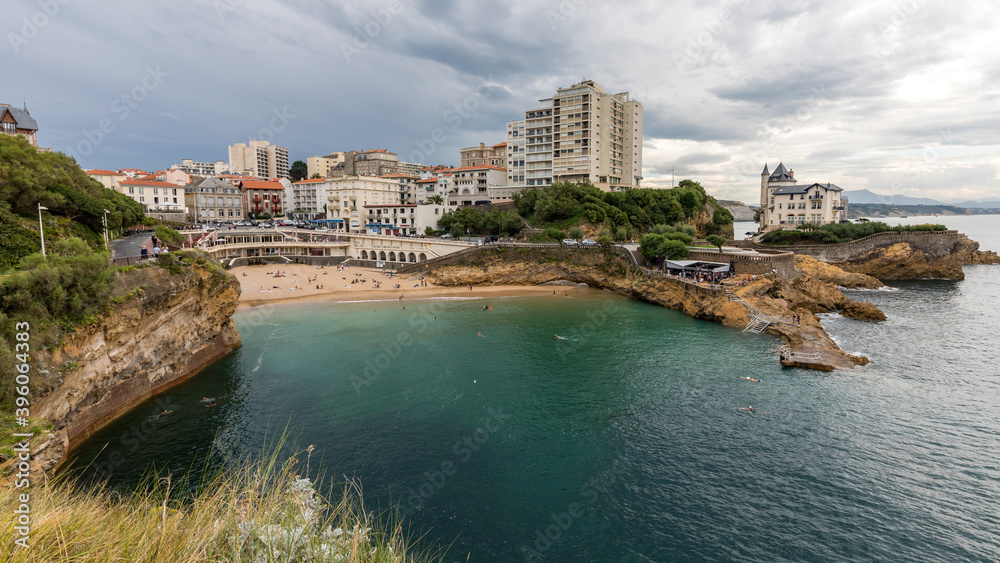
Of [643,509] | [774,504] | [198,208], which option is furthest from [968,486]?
[198,208]

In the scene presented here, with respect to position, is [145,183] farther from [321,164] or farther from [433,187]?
[321,164]

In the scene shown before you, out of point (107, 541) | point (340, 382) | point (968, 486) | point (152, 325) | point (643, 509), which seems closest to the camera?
point (107, 541)

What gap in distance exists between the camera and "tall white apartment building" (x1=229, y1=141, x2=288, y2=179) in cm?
16900

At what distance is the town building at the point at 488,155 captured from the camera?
107062 mm

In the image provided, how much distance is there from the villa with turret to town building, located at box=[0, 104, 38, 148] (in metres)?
115

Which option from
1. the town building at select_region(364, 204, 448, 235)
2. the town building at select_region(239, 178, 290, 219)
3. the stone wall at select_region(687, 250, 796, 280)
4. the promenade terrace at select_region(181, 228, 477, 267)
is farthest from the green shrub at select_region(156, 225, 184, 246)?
the stone wall at select_region(687, 250, 796, 280)

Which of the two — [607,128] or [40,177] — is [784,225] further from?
[40,177]

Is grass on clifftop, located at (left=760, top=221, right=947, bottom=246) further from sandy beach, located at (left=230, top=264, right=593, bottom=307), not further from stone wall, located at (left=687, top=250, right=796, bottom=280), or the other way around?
sandy beach, located at (left=230, top=264, right=593, bottom=307)

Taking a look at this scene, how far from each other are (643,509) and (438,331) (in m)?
25.7

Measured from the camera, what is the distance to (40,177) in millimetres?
26406

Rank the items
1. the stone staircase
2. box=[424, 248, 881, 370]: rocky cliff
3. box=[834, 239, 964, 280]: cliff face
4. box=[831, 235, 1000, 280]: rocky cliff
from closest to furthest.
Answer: box=[424, 248, 881, 370]: rocky cliff < the stone staircase < box=[834, 239, 964, 280]: cliff face < box=[831, 235, 1000, 280]: rocky cliff

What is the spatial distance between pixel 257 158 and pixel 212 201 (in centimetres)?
8464

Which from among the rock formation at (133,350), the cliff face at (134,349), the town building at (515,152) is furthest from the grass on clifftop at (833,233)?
the cliff face at (134,349)

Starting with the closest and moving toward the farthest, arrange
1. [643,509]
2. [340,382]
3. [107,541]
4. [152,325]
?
[107,541] → [643,509] → [152,325] → [340,382]
